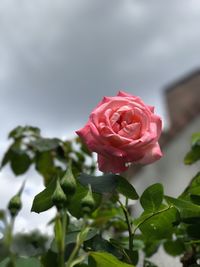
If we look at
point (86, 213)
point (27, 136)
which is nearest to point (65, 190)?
point (86, 213)

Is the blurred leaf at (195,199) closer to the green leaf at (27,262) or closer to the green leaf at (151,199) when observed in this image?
the green leaf at (151,199)

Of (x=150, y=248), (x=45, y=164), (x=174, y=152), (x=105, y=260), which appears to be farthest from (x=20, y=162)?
(x=174, y=152)

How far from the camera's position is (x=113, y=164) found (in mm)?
567

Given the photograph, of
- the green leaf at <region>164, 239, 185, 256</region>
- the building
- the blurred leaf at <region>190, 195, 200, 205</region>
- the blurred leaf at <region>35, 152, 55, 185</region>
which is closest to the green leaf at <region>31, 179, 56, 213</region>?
the blurred leaf at <region>190, 195, 200, 205</region>

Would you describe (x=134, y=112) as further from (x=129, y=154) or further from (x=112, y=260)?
(x=112, y=260)

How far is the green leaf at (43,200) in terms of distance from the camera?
0.57m

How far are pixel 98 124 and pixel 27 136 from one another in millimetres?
710

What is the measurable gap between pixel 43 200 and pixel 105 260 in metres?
0.13

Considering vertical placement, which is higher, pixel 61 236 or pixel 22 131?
pixel 22 131

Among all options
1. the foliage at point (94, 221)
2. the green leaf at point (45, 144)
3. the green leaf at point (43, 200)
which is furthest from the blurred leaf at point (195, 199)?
the green leaf at point (45, 144)

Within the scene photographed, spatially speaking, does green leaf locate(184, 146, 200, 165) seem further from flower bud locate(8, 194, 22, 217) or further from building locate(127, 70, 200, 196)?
building locate(127, 70, 200, 196)

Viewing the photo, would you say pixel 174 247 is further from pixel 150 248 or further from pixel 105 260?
pixel 105 260

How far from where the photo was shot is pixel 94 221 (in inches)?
17.4

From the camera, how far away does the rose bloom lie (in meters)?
0.56
